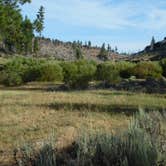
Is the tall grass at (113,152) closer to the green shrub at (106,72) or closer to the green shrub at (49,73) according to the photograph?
the green shrub at (106,72)

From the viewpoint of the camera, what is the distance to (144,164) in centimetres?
721

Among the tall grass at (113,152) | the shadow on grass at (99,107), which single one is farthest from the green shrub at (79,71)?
the tall grass at (113,152)

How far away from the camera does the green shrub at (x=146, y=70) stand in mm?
47000

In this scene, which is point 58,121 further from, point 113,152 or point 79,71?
point 79,71

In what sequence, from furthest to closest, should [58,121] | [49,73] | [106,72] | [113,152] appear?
1. [49,73]
2. [106,72]
3. [58,121]
4. [113,152]

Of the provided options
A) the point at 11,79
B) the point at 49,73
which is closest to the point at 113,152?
the point at 11,79

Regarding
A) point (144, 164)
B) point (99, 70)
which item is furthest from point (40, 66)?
point (144, 164)

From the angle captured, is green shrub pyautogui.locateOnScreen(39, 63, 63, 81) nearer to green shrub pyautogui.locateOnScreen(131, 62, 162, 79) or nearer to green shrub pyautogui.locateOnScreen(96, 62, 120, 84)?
green shrub pyautogui.locateOnScreen(96, 62, 120, 84)

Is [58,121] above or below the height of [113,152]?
below

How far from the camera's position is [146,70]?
155 feet

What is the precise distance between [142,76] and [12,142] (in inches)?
1430

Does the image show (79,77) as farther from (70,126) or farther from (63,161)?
(63,161)

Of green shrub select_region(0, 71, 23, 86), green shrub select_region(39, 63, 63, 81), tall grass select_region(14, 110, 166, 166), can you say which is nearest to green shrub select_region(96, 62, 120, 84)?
green shrub select_region(39, 63, 63, 81)

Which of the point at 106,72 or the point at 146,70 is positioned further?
the point at 106,72
